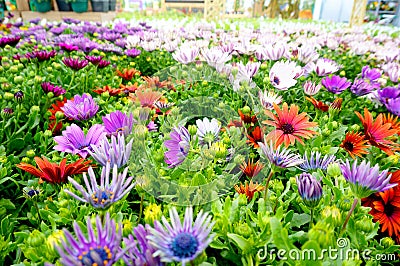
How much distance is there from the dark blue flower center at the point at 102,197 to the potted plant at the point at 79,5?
485 cm

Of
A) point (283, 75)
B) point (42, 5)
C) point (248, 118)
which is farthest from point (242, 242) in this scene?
point (42, 5)

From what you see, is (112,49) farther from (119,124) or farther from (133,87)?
(119,124)

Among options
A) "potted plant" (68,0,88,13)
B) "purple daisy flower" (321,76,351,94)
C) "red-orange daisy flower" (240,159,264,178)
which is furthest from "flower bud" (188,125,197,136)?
"potted plant" (68,0,88,13)

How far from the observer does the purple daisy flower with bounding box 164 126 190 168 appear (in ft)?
2.23

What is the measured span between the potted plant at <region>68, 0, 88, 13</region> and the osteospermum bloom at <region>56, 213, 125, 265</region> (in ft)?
16.2

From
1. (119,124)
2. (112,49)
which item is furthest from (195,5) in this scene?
(119,124)

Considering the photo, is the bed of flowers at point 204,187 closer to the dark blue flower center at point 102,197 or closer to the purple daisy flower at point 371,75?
the dark blue flower center at point 102,197

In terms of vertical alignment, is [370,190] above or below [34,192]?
above

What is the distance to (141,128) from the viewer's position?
68 centimetres

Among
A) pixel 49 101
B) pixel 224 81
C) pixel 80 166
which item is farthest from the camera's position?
pixel 49 101

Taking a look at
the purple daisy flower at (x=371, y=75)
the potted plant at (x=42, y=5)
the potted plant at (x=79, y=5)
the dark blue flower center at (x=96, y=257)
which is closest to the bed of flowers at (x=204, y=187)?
the dark blue flower center at (x=96, y=257)

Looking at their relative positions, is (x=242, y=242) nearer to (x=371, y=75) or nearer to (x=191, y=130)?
(x=191, y=130)

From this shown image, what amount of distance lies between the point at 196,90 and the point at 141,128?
63cm

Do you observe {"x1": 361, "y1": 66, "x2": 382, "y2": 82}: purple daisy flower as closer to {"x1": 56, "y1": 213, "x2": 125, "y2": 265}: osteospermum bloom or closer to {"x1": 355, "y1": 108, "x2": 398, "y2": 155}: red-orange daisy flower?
{"x1": 355, "y1": 108, "x2": 398, "y2": 155}: red-orange daisy flower
